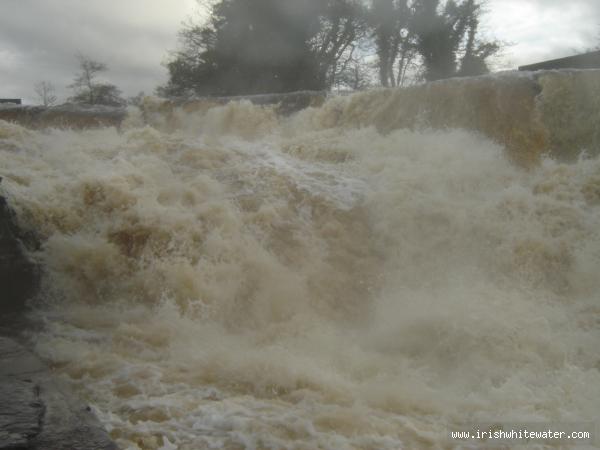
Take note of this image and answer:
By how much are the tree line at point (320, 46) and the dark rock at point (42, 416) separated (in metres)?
16.1

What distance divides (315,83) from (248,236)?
1373cm

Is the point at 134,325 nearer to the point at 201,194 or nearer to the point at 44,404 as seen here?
the point at 44,404

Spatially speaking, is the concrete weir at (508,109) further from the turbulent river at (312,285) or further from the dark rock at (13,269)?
the dark rock at (13,269)

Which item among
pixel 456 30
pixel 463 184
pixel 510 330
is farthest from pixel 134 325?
pixel 456 30

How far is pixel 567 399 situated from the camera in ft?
11.8

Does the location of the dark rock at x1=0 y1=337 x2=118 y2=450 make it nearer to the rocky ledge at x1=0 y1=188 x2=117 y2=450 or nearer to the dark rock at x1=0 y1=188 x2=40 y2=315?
the rocky ledge at x1=0 y1=188 x2=117 y2=450

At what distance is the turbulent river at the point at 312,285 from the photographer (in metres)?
3.34

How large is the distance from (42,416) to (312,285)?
10.7 ft

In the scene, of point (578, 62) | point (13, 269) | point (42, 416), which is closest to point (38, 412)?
point (42, 416)

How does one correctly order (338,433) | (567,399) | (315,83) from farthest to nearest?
(315,83) < (567,399) < (338,433)

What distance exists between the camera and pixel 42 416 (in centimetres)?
261

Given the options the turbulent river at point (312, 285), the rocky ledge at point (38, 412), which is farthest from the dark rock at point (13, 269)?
the rocky ledge at point (38, 412)

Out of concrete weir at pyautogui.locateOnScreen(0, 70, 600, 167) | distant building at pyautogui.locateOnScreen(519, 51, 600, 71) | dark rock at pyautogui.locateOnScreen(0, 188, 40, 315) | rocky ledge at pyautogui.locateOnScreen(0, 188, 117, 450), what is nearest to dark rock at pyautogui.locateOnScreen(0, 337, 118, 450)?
rocky ledge at pyautogui.locateOnScreen(0, 188, 117, 450)

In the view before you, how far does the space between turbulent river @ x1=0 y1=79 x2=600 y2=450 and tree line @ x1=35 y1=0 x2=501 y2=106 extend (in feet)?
35.0
